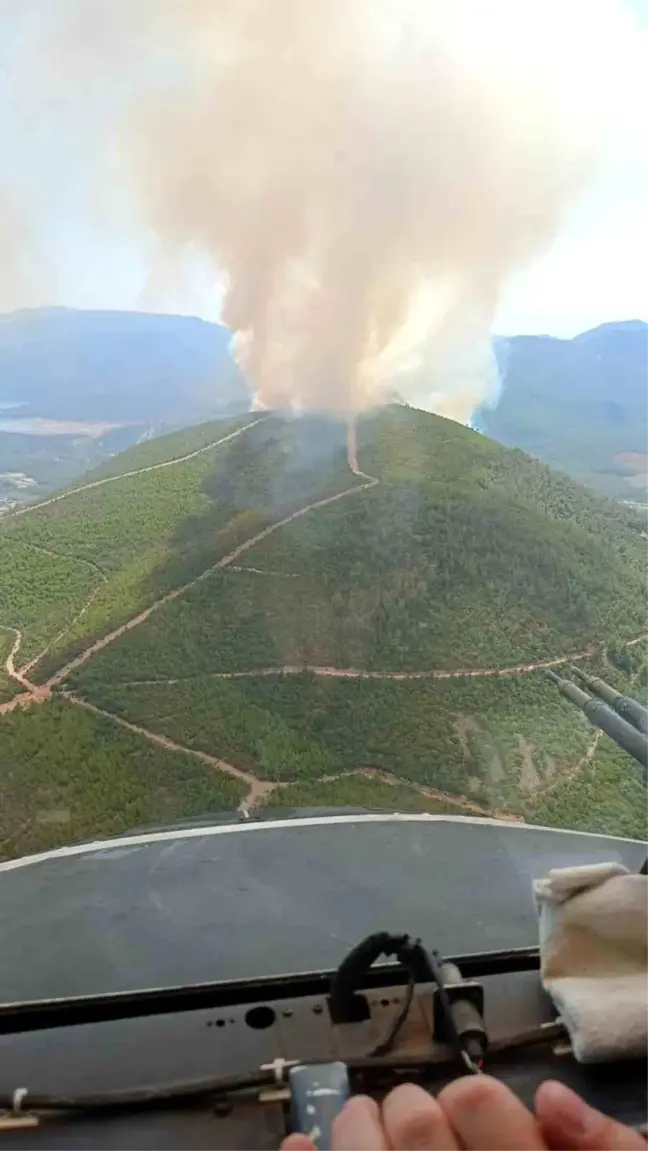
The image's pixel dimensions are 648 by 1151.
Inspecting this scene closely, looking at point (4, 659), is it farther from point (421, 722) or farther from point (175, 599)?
point (421, 722)

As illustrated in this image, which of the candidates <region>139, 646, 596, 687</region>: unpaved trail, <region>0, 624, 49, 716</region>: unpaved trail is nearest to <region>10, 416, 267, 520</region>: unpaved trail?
<region>0, 624, 49, 716</region>: unpaved trail

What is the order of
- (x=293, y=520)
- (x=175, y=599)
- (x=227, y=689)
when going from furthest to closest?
1. (x=293, y=520)
2. (x=175, y=599)
3. (x=227, y=689)

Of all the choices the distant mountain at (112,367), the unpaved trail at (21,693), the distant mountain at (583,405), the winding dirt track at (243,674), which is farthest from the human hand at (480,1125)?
the distant mountain at (112,367)

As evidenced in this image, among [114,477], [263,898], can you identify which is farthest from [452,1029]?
[114,477]

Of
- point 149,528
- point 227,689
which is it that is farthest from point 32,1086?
point 149,528

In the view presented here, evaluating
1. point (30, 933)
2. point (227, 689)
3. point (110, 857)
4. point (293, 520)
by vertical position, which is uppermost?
point (293, 520)
